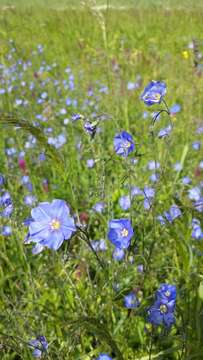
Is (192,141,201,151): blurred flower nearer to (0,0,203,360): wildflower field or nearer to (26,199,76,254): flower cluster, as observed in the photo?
(0,0,203,360): wildflower field

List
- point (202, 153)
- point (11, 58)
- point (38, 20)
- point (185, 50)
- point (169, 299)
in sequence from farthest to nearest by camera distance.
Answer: point (38, 20)
point (185, 50)
point (11, 58)
point (202, 153)
point (169, 299)

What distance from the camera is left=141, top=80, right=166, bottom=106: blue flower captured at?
1308mm

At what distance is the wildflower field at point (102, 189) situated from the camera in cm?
130

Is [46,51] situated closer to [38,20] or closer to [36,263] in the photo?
[38,20]

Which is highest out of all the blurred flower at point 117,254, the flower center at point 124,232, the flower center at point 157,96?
the flower center at point 157,96

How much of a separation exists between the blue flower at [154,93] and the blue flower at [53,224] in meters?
0.49

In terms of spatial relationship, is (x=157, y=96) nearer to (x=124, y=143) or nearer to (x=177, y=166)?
(x=124, y=143)

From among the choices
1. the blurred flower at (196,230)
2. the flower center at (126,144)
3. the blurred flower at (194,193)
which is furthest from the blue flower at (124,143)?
the blurred flower at (194,193)

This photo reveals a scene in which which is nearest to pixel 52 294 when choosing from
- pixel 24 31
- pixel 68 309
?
pixel 68 309

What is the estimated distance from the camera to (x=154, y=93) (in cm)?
134

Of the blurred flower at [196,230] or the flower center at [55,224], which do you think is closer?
the flower center at [55,224]

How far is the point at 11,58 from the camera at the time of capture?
5.56 metres

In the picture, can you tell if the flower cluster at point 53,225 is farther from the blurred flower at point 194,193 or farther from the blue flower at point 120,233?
the blurred flower at point 194,193

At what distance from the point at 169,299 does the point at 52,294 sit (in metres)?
0.88
